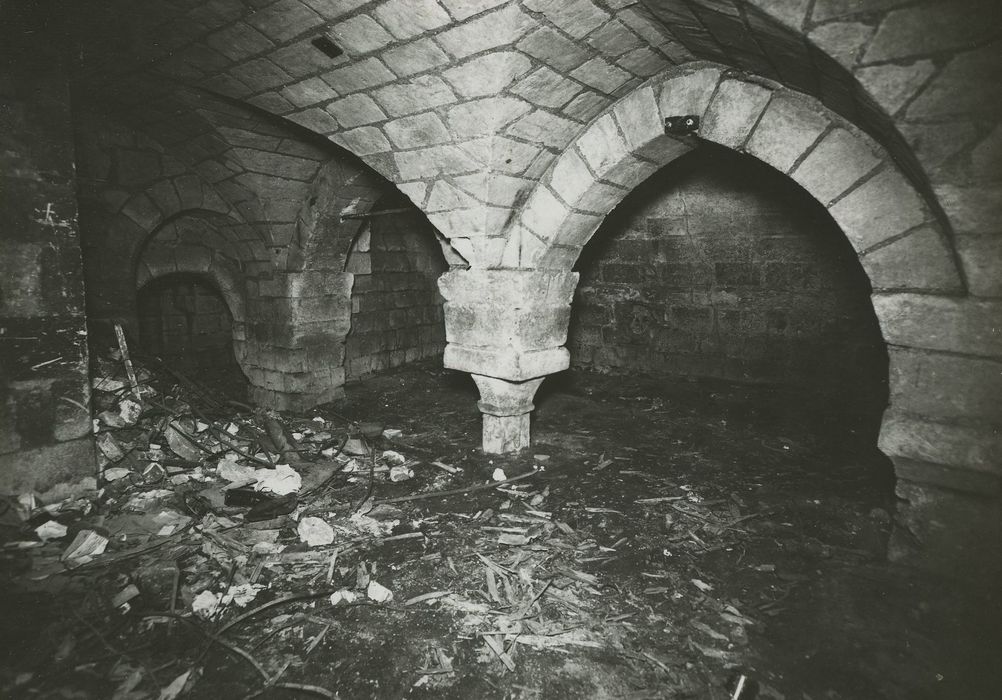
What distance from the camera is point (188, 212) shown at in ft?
17.1

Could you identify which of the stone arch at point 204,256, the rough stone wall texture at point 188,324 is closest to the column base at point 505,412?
the stone arch at point 204,256

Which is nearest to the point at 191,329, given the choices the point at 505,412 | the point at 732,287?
the point at 505,412

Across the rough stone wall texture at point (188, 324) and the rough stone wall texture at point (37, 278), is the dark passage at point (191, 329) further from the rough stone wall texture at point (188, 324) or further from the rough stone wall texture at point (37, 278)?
the rough stone wall texture at point (37, 278)

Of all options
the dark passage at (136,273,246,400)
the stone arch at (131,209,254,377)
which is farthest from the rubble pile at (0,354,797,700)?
the dark passage at (136,273,246,400)

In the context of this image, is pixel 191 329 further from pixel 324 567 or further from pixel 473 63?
pixel 473 63

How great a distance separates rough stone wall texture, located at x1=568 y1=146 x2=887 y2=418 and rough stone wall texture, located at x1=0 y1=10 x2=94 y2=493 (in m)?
5.43

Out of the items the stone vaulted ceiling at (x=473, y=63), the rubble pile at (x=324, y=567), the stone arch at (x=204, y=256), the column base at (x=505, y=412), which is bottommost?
the rubble pile at (x=324, y=567)

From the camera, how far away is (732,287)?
234 inches

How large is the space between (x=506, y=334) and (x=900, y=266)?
7.37 ft

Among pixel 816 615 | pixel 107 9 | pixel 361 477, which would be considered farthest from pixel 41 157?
pixel 816 615

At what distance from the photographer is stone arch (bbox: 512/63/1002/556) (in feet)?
6.79

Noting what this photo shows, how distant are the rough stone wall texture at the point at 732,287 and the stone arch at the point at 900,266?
3116 millimetres

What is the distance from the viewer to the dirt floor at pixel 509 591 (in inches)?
74.8

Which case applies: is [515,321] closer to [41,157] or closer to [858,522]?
[858,522]
